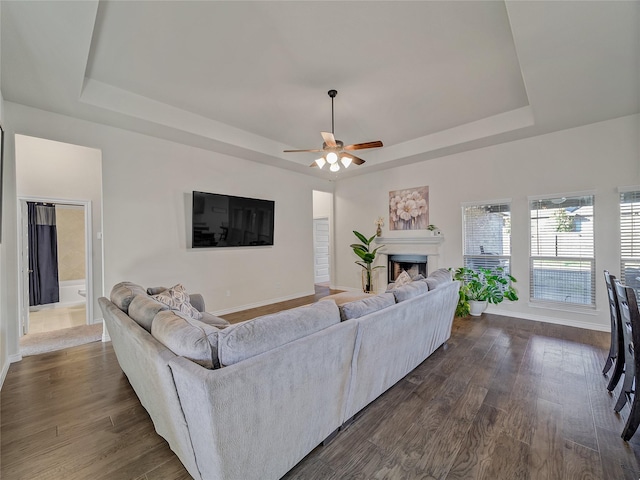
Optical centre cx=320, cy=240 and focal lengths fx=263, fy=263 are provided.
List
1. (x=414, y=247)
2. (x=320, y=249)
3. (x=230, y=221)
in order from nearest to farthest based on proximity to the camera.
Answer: (x=230, y=221) → (x=414, y=247) → (x=320, y=249)

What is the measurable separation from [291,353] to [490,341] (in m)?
3.18

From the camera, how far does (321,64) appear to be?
287 centimetres

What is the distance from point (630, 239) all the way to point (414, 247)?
3.03 metres

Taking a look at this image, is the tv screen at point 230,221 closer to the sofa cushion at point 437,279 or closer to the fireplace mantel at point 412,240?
the fireplace mantel at point 412,240

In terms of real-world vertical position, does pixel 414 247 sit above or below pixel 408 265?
above

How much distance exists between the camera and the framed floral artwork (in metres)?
5.51

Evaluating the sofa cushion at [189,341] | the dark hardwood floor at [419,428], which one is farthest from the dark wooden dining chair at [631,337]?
the sofa cushion at [189,341]

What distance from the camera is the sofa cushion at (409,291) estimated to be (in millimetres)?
2373

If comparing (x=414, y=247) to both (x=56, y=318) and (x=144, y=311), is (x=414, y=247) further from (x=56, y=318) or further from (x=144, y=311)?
(x=56, y=318)

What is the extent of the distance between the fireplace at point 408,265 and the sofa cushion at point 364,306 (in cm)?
342

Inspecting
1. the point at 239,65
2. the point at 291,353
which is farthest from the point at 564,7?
the point at 291,353

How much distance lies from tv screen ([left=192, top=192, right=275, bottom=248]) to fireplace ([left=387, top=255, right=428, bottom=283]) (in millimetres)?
2813

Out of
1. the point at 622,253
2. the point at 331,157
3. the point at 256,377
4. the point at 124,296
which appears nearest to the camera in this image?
the point at 256,377

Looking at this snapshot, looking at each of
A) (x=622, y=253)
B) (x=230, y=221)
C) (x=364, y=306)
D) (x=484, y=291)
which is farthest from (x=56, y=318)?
(x=622, y=253)
